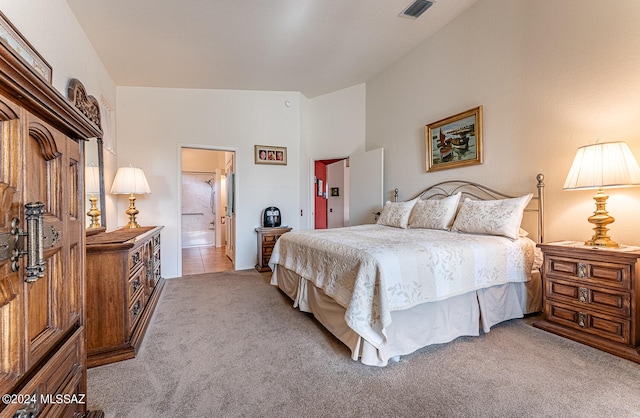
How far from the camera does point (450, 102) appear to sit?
3.37 m

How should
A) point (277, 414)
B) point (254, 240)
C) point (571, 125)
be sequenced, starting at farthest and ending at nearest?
point (254, 240)
point (571, 125)
point (277, 414)

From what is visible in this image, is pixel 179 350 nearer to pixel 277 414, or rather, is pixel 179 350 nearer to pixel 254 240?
pixel 277 414

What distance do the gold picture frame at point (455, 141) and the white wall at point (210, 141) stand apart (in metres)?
2.28

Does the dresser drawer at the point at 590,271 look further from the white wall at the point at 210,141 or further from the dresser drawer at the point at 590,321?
the white wall at the point at 210,141

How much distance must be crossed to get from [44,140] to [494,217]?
2.89 m

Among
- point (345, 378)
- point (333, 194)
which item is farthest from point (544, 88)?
point (333, 194)

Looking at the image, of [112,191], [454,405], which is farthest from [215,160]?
[454,405]

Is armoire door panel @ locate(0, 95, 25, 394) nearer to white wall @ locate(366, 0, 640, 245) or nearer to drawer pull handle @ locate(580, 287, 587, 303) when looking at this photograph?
drawer pull handle @ locate(580, 287, 587, 303)

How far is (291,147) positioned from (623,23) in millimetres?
3939

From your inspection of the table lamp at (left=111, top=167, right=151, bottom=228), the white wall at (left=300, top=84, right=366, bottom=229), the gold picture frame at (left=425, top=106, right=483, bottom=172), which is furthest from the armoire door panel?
the white wall at (left=300, top=84, right=366, bottom=229)

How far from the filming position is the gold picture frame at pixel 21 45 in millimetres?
1498

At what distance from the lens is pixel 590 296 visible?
196 cm

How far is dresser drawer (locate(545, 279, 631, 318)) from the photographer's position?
5.97ft

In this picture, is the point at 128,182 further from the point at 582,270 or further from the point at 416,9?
the point at 582,270
